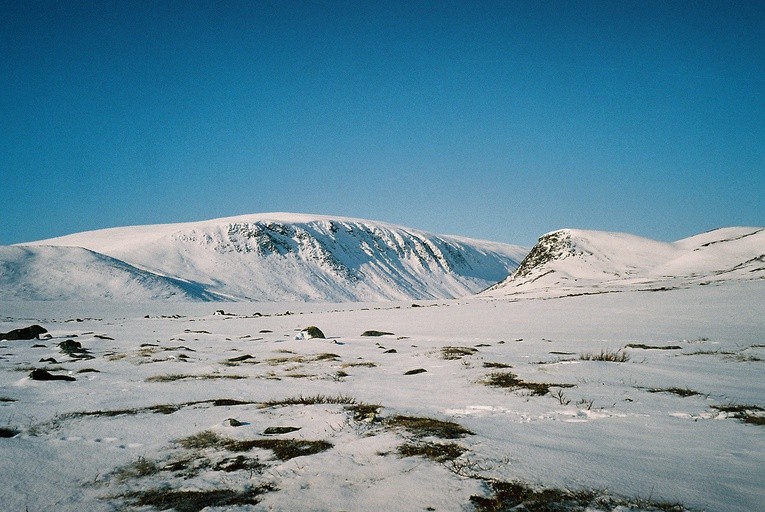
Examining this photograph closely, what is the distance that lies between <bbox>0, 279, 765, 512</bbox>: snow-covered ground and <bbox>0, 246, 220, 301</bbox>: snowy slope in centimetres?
7965

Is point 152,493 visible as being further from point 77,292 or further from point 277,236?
point 277,236

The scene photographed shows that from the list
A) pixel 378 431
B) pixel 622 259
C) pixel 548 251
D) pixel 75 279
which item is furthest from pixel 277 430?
pixel 75 279

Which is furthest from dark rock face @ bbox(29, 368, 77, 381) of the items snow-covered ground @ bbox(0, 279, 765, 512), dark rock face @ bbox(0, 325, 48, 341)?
dark rock face @ bbox(0, 325, 48, 341)

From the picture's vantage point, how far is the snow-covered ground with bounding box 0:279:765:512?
3.49m

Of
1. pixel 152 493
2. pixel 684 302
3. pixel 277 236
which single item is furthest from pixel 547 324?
pixel 277 236

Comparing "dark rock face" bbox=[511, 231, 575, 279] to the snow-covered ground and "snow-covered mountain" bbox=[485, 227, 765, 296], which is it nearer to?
"snow-covered mountain" bbox=[485, 227, 765, 296]

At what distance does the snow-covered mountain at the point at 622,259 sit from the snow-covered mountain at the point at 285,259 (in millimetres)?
70897

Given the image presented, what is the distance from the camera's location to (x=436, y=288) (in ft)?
570

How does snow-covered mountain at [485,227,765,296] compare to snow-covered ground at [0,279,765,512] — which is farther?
snow-covered mountain at [485,227,765,296]

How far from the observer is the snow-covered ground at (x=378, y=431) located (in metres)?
3.49

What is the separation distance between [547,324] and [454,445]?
20.9m

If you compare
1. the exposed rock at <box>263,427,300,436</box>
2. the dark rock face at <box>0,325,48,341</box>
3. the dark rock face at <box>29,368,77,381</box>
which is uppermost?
the exposed rock at <box>263,427,300,436</box>

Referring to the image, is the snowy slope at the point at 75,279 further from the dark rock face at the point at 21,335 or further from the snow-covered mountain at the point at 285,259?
the dark rock face at the point at 21,335

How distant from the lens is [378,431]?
5.00m
